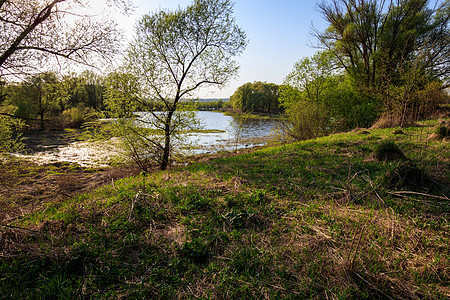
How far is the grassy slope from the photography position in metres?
1.96

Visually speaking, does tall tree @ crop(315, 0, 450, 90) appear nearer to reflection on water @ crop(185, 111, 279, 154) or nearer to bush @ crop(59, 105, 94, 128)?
reflection on water @ crop(185, 111, 279, 154)

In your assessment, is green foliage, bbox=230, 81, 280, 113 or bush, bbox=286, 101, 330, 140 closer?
bush, bbox=286, 101, 330, 140

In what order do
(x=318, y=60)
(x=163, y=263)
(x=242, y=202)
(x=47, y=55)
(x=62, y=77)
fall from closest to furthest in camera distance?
(x=163, y=263)
(x=242, y=202)
(x=47, y=55)
(x=62, y=77)
(x=318, y=60)

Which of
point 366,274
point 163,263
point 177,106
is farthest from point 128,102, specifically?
point 366,274

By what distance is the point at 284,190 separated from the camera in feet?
14.1

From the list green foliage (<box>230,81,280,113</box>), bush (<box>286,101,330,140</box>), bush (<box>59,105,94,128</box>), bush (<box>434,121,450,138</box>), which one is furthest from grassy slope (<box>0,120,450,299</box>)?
green foliage (<box>230,81,280,113</box>)

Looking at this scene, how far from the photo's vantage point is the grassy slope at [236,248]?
1961 mm

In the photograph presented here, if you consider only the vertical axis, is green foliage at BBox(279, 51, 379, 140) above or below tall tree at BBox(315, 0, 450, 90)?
below

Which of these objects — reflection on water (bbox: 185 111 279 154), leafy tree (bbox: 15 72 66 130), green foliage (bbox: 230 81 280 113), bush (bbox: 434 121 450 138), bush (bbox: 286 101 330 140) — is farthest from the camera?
green foliage (bbox: 230 81 280 113)

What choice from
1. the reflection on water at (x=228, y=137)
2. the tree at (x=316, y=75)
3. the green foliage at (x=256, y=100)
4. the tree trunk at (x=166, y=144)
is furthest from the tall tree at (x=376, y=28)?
the green foliage at (x=256, y=100)

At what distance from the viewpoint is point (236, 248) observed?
254cm

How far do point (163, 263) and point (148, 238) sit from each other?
548mm

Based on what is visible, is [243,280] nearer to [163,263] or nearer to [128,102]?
[163,263]

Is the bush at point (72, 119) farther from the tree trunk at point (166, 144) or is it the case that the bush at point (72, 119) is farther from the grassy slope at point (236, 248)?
the grassy slope at point (236, 248)
